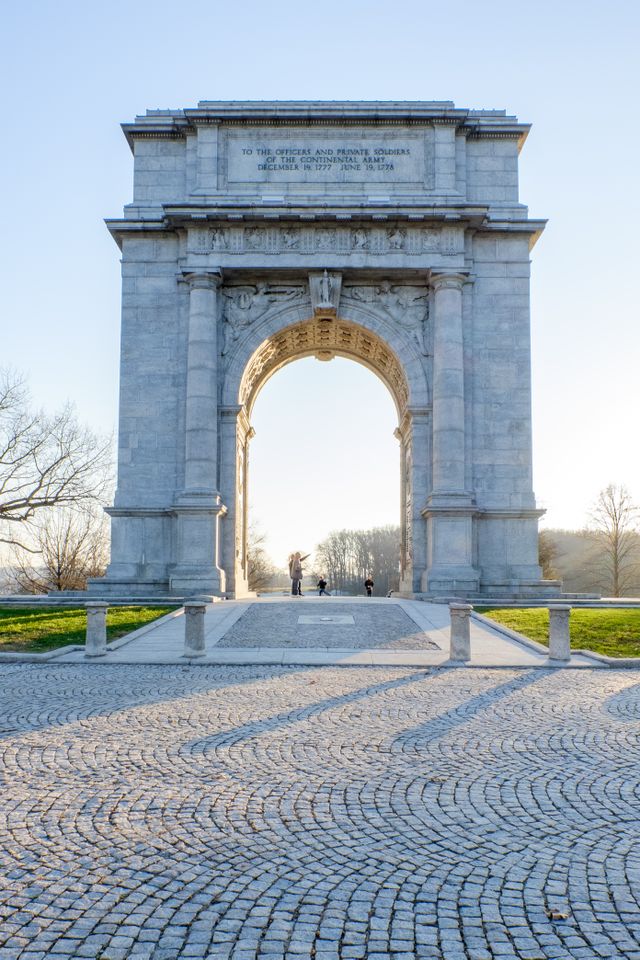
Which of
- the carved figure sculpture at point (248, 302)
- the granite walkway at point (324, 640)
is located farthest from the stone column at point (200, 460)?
the granite walkway at point (324, 640)

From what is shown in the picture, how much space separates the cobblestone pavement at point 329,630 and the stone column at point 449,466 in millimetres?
4255

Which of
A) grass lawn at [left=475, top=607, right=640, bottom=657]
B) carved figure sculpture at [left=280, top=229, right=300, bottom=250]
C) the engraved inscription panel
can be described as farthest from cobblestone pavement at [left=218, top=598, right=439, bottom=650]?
the engraved inscription panel

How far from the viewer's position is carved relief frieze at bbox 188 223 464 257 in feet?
93.6

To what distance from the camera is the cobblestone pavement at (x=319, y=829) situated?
3.94 meters

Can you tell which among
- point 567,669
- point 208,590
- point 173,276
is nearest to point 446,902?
point 567,669

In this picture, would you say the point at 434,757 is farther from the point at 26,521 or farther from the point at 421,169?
the point at 26,521

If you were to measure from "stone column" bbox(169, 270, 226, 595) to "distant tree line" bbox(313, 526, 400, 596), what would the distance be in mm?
102626

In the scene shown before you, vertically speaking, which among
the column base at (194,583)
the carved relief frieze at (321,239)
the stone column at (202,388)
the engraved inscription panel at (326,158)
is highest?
the engraved inscription panel at (326,158)

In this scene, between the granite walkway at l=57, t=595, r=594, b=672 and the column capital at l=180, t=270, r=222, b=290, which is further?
the column capital at l=180, t=270, r=222, b=290

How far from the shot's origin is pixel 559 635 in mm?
13477

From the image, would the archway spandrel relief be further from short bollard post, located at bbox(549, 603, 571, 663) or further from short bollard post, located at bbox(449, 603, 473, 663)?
short bollard post, located at bbox(449, 603, 473, 663)

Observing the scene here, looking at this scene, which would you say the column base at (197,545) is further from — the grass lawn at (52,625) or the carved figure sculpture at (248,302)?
the carved figure sculpture at (248,302)

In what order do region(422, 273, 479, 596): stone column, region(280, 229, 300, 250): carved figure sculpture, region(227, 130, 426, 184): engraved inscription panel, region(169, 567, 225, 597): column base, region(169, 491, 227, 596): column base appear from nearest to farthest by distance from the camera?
region(169, 567, 225, 597): column base, region(169, 491, 227, 596): column base, region(422, 273, 479, 596): stone column, region(280, 229, 300, 250): carved figure sculpture, region(227, 130, 426, 184): engraved inscription panel

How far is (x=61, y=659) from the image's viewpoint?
13578mm
